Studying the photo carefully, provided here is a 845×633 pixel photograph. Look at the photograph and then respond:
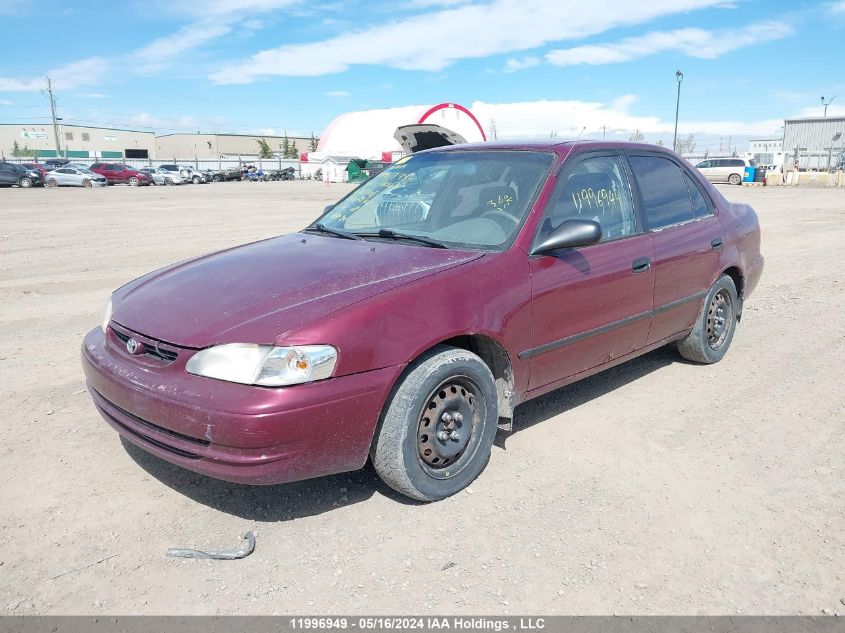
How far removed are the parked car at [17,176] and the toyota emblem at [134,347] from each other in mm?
38338

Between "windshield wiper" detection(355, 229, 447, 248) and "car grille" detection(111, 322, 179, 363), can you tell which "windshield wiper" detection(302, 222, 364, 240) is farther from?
"car grille" detection(111, 322, 179, 363)

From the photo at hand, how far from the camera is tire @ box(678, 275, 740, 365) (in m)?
4.91

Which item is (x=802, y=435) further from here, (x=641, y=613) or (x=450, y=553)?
(x=450, y=553)

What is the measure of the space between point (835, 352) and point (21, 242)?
12.2 meters

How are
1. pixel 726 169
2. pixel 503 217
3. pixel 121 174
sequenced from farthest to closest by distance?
pixel 121 174 < pixel 726 169 < pixel 503 217

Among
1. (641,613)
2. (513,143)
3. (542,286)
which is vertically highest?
(513,143)

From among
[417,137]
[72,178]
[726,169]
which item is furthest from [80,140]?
[726,169]

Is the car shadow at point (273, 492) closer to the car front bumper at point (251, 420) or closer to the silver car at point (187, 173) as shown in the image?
the car front bumper at point (251, 420)

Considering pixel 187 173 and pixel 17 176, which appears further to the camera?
pixel 187 173

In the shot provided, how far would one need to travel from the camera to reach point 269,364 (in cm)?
266

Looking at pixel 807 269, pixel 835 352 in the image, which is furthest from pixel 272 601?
pixel 807 269

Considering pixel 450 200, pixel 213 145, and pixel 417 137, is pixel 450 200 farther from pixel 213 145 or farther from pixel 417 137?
pixel 213 145

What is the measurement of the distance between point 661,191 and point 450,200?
1550 mm

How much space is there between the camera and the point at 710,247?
4.76 metres
